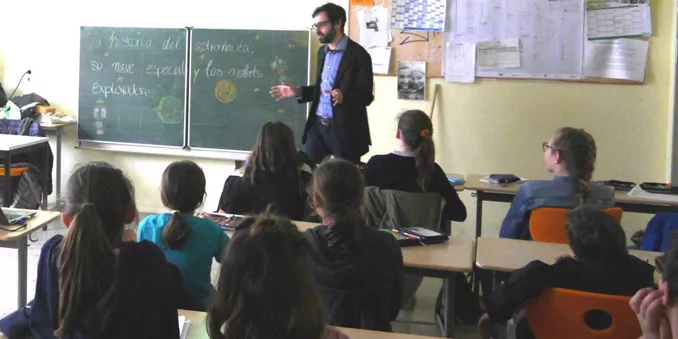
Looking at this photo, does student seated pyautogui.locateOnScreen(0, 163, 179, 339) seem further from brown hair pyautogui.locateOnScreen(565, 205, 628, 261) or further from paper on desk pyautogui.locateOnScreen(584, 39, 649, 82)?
paper on desk pyautogui.locateOnScreen(584, 39, 649, 82)

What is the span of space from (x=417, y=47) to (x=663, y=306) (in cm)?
362

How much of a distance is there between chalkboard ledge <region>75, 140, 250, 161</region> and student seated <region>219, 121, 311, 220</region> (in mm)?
2266

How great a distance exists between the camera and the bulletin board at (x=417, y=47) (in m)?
5.06

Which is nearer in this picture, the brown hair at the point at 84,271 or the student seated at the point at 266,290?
the student seated at the point at 266,290

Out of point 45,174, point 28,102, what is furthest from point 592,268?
point 28,102

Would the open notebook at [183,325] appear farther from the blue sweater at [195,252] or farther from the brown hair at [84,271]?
the blue sweater at [195,252]

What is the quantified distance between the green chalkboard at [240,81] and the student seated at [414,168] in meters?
2.09

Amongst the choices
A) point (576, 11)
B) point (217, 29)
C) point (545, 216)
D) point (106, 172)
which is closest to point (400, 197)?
point (545, 216)

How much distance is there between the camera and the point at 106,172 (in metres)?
1.82

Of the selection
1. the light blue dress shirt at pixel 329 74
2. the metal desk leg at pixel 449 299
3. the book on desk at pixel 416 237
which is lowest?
the metal desk leg at pixel 449 299

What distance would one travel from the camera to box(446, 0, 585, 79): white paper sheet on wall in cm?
484

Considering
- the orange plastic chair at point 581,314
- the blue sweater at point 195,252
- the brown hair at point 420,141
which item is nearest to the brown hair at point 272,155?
the brown hair at point 420,141

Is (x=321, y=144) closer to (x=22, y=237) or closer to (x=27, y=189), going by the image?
(x=22, y=237)

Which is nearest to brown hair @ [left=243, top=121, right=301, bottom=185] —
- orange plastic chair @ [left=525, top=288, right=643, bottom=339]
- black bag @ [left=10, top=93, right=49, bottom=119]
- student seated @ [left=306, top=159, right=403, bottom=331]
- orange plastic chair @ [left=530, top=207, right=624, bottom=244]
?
student seated @ [left=306, top=159, right=403, bottom=331]
